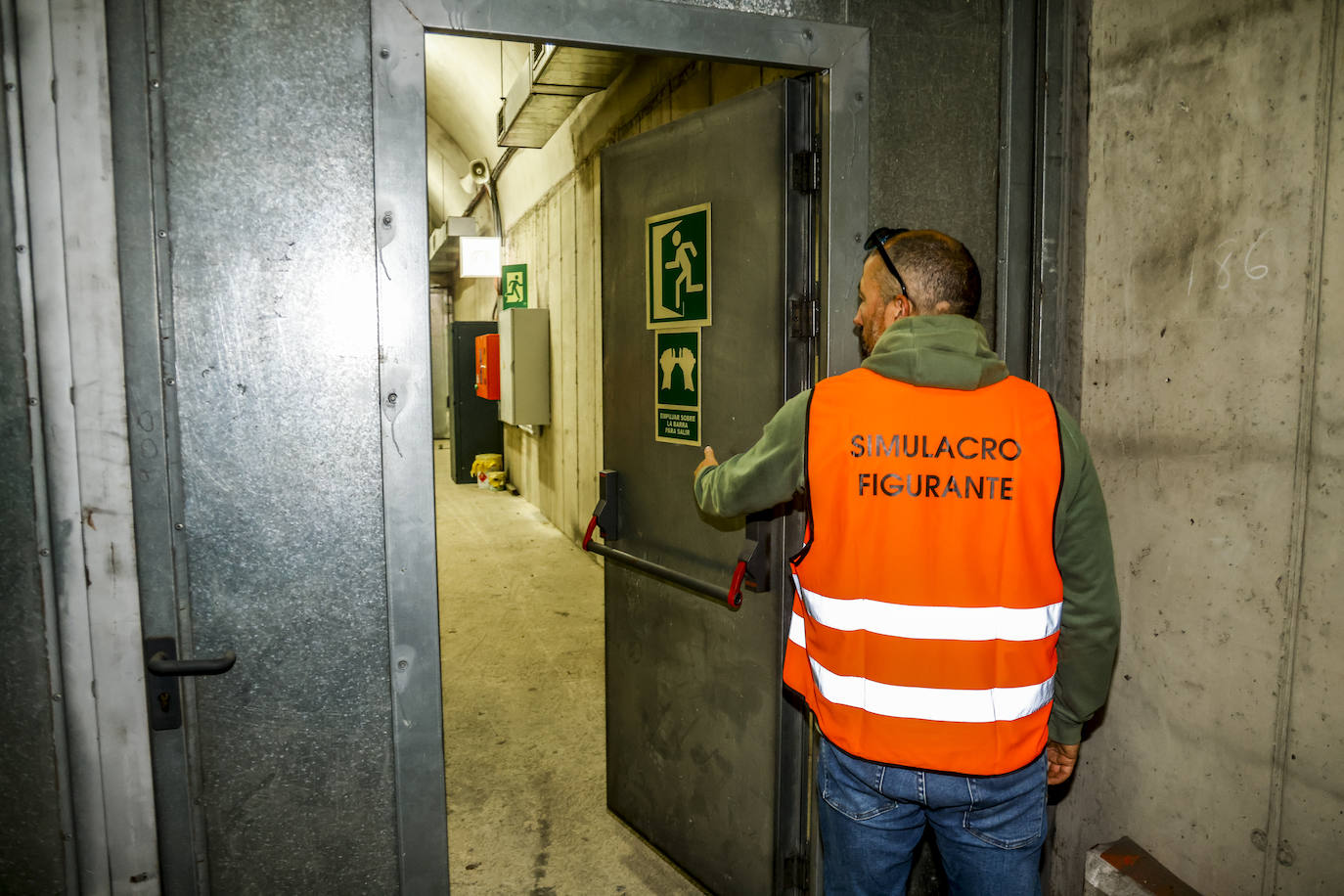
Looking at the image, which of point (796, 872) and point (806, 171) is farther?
point (796, 872)

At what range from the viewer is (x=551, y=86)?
5492mm

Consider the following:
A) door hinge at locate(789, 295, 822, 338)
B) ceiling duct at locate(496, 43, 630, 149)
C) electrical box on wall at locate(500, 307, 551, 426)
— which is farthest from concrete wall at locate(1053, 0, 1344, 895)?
electrical box on wall at locate(500, 307, 551, 426)

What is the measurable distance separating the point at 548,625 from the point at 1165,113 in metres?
4.19

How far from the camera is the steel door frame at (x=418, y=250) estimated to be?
1.63 meters

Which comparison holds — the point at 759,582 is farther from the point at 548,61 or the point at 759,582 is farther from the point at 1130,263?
the point at 548,61

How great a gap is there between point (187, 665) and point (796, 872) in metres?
1.65

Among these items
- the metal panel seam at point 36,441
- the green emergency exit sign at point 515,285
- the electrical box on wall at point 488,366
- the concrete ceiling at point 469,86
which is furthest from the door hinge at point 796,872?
the electrical box on wall at point 488,366

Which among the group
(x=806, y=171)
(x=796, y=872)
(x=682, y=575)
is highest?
(x=806, y=171)

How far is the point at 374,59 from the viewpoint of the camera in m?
1.61

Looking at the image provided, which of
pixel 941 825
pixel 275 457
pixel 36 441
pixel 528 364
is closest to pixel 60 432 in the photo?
pixel 36 441

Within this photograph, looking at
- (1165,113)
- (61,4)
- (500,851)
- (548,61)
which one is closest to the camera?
(61,4)

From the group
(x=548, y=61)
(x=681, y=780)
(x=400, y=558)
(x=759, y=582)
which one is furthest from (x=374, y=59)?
(x=548, y=61)

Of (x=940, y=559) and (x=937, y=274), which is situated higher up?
(x=937, y=274)

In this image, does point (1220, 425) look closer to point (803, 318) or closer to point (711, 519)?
point (803, 318)
